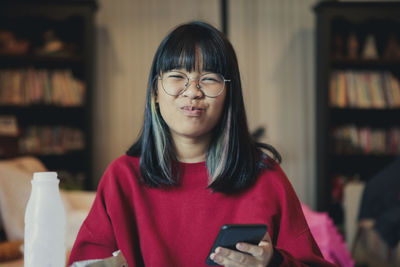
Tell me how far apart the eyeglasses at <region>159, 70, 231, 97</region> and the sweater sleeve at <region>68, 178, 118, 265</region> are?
0.30 metres

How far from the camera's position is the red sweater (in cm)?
97

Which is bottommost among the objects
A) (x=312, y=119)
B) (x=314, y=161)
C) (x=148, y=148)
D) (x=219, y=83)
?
(x=314, y=161)

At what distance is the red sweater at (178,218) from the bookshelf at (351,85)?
291 centimetres

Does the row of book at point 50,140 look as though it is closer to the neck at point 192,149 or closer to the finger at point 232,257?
the neck at point 192,149

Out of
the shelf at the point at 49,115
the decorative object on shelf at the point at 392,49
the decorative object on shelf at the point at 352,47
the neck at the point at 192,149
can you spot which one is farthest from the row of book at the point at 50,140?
the neck at the point at 192,149

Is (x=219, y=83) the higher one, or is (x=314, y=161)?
(x=219, y=83)

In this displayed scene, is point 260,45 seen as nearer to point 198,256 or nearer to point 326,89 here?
point 326,89

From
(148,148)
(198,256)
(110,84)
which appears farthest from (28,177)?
(110,84)

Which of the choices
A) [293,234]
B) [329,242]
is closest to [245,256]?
[293,234]

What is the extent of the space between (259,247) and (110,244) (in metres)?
0.35

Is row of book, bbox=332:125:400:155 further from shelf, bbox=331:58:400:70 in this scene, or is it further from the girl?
the girl

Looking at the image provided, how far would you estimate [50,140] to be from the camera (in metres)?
3.71

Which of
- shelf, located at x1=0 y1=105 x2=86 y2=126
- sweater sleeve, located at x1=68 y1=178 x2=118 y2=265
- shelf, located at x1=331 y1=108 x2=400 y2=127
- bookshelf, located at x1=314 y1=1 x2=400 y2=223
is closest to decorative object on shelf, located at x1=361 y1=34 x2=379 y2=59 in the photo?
bookshelf, located at x1=314 y1=1 x2=400 y2=223

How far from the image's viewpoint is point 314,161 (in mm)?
4172
